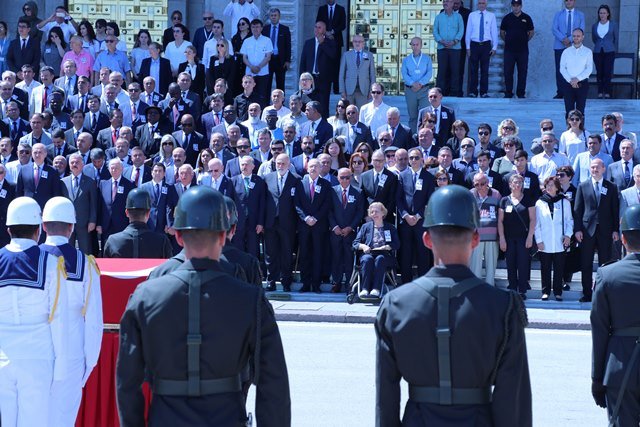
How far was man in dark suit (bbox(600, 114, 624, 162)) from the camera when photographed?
1886cm

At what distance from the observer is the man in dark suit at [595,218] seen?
669 inches

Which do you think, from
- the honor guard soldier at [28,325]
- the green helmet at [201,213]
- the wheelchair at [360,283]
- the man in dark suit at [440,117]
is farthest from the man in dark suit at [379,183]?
the green helmet at [201,213]

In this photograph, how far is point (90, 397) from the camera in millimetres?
8266

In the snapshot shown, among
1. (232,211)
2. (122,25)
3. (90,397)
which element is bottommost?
(90,397)

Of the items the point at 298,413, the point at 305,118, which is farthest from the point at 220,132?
the point at 298,413

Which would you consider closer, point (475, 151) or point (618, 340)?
point (618, 340)

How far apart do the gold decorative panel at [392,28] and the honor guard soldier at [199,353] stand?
24.0 meters

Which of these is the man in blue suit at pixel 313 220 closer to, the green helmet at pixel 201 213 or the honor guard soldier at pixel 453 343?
the green helmet at pixel 201 213

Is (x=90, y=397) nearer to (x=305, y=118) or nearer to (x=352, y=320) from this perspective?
(x=352, y=320)

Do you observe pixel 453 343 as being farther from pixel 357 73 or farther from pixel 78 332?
pixel 357 73

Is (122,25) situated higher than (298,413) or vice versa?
(122,25)

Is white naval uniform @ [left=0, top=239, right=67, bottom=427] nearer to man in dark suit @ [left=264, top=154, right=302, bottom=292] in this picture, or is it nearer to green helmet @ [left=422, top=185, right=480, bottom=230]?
green helmet @ [left=422, top=185, right=480, bottom=230]

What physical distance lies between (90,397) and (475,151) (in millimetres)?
11274

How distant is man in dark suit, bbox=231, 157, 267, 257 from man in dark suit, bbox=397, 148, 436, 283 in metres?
2.14
